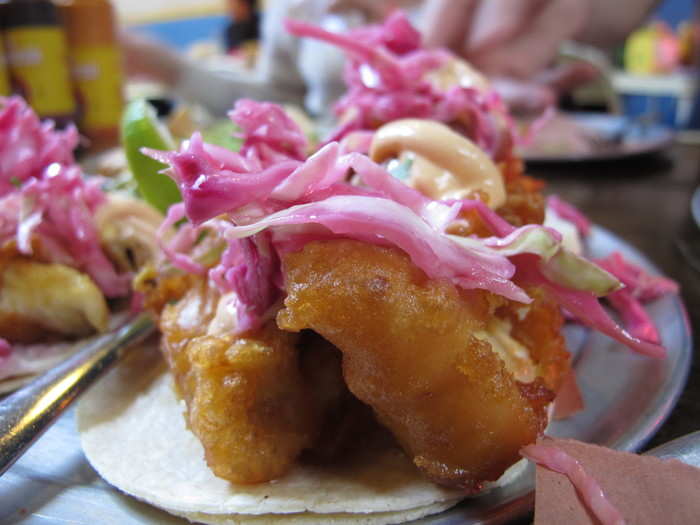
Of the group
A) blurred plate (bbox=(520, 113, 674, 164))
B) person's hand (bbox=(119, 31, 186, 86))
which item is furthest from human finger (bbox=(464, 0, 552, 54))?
person's hand (bbox=(119, 31, 186, 86))

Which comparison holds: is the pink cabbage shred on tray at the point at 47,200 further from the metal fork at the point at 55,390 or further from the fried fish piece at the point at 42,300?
the metal fork at the point at 55,390

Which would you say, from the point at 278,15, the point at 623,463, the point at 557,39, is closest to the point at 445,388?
the point at 623,463

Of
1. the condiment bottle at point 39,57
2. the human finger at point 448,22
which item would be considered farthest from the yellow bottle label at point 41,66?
the human finger at point 448,22

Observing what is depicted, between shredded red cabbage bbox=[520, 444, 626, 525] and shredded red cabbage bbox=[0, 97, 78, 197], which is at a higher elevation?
shredded red cabbage bbox=[520, 444, 626, 525]

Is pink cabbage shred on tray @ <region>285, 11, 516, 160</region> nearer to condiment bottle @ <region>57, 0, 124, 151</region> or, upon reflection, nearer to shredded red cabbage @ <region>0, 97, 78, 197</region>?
shredded red cabbage @ <region>0, 97, 78, 197</region>

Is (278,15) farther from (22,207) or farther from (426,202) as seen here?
(426,202)

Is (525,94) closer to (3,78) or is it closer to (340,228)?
(3,78)

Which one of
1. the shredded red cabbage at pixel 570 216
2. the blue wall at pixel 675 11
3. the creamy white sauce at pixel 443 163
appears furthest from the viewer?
the blue wall at pixel 675 11
